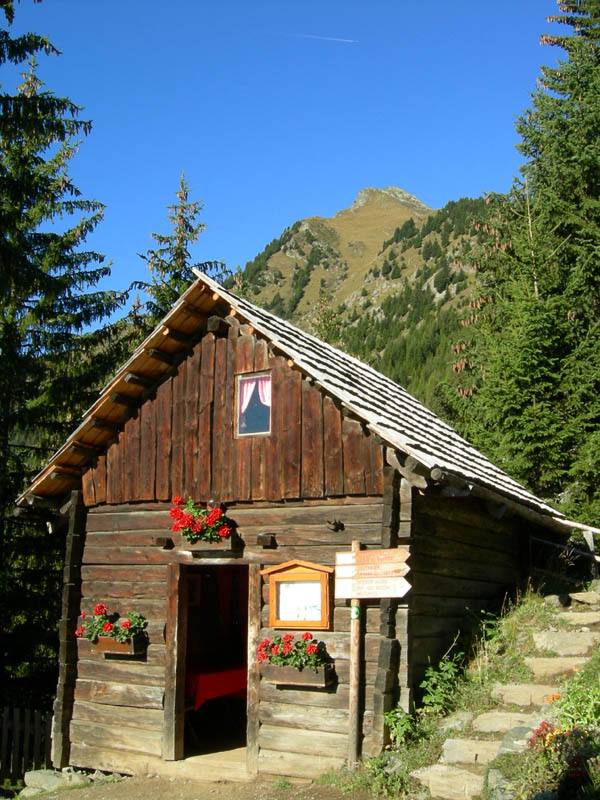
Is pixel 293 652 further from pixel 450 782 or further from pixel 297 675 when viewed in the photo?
pixel 450 782

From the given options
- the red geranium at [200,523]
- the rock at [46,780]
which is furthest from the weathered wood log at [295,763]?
the rock at [46,780]

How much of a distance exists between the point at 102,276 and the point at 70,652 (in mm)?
10715

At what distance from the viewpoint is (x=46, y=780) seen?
11.8 m

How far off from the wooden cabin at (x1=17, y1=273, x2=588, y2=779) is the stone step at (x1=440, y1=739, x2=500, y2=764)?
2.80ft

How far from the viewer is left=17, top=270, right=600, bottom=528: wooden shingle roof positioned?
10.7 meters

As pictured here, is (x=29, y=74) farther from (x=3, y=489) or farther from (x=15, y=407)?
(x=3, y=489)

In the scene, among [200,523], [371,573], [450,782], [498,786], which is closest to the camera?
[498,786]

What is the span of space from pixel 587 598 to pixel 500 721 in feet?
13.4

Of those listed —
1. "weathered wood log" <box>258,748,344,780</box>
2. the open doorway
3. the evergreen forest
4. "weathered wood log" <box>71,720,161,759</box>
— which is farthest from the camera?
the evergreen forest

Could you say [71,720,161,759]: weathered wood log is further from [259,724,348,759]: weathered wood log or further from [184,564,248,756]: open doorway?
[259,724,348,759]: weathered wood log

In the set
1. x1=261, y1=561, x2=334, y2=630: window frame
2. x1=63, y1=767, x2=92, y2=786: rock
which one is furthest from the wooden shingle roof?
x1=63, y1=767, x2=92, y2=786: rock

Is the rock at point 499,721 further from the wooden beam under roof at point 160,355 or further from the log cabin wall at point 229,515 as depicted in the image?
the wooden beam under roof at point 160,355

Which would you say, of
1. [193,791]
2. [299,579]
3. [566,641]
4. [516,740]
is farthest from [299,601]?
[566,641]

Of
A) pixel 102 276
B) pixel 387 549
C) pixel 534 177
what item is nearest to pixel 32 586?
pixel 102 276
